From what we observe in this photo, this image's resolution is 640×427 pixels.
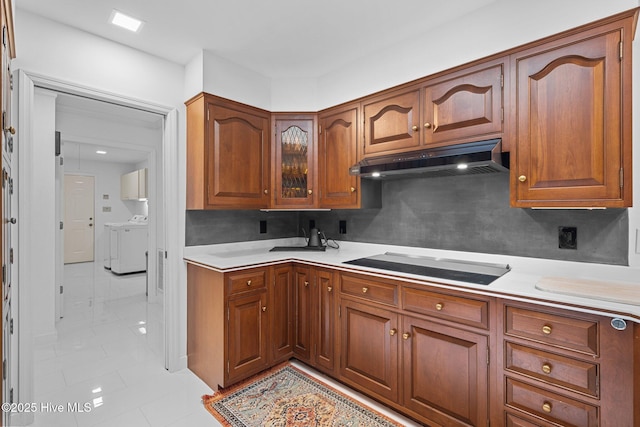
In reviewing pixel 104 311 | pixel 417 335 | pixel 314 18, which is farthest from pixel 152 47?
pixel 104 311

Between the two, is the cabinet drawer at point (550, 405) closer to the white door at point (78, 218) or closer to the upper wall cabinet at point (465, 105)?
the upper wall cabinet at point (465, 105)

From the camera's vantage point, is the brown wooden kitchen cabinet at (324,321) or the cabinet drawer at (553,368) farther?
the brown wooden kitchen cabinet at (324,321)

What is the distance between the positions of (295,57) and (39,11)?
61.5 inches

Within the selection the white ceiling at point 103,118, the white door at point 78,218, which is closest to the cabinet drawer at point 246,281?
the white ceiling at point 103,118

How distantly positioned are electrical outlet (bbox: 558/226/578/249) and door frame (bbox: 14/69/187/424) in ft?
8.34

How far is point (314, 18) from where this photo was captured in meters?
1.97

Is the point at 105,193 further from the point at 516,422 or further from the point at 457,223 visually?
the point at 516,422

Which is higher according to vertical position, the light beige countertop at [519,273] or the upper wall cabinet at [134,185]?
the upper wall cabinet at [134,185]

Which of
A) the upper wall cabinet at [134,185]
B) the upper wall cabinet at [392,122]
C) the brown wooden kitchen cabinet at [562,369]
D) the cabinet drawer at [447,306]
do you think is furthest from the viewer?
the upper wall cabinet at [134,185]

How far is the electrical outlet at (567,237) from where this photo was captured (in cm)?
176

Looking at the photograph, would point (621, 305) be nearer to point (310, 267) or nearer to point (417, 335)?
point (417, 335)

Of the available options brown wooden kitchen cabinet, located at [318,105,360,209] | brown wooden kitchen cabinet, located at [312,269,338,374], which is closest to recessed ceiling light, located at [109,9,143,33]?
brown wooden kitchen cabinet, located at [318,105,360,209]

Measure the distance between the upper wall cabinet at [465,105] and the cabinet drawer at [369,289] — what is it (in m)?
0.95

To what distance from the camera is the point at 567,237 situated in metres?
1.78
